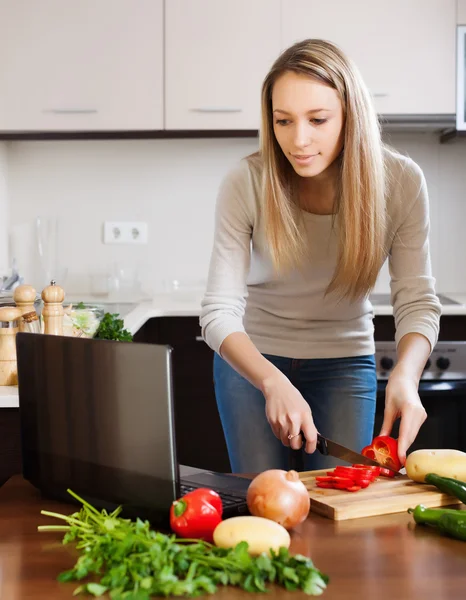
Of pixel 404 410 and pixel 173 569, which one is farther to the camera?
pixel 404 410

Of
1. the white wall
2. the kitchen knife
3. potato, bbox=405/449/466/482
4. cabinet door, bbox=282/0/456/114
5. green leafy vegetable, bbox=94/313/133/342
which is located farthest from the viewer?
the white wall

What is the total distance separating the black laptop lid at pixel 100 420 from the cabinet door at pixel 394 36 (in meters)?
2.12

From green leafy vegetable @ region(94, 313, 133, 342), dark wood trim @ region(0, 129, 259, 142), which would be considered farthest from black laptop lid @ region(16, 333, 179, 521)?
dark wood trim @ region(0, 129, 259, 142)

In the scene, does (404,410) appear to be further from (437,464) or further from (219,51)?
(219,51)

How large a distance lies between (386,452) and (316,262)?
57 cm

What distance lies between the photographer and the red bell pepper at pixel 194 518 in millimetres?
1030

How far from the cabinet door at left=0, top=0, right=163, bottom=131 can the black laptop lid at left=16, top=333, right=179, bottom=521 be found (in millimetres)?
1953

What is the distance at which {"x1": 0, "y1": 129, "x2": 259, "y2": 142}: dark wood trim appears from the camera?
10.2 feet

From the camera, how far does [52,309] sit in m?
1.73

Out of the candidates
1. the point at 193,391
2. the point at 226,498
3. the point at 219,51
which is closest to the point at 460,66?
the point at 219,51

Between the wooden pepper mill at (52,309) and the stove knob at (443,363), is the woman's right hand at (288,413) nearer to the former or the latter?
the wooden pepper mill at (52,309)

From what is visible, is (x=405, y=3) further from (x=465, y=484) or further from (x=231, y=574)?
(x=231, y=574)

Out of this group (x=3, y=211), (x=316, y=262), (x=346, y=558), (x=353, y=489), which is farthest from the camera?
(x=3, y=211)

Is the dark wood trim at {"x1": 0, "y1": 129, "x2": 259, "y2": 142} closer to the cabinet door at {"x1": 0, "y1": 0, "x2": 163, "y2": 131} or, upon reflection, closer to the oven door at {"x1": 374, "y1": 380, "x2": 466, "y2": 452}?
the cabinet door at {"x1": 0, "y1": 0, "x2": 163, "y2": 131}
